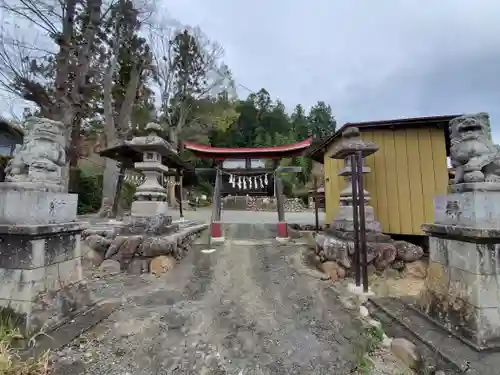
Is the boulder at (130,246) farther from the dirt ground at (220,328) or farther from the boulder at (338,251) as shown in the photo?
the boulder at (338,251)

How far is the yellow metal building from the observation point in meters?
5.99

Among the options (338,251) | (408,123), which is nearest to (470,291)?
(338,251)

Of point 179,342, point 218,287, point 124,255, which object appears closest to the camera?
point 179,342

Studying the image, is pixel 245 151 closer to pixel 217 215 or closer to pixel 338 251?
pixel 217 215

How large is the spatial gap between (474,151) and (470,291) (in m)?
1.55

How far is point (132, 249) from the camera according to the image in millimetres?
5855

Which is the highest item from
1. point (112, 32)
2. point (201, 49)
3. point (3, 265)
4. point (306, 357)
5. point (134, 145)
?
point (201, 49)

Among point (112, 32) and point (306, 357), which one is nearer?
point (306, 357)

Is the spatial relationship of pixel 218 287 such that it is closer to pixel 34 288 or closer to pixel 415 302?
pixel 34 288

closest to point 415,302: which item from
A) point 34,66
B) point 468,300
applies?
point 468,300

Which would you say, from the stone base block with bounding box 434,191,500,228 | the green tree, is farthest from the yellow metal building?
the green tree

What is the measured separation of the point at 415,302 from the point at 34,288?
4.78 meters

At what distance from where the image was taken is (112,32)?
14195 millimetres

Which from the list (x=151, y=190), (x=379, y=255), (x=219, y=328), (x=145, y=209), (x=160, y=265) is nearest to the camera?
(x=219, y=328)
